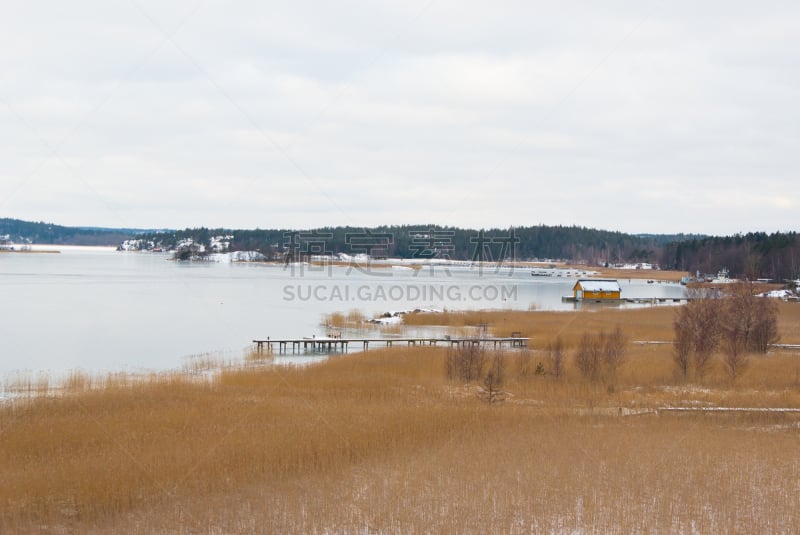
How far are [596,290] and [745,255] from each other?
199 ft

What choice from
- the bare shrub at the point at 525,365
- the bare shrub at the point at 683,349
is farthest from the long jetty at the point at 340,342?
the bare shrub at the point at 683,349

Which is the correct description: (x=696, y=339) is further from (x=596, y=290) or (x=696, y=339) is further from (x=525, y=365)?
(x=596, y=290)

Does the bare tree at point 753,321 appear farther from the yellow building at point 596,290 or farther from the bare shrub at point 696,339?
the yellow building at point 596,290

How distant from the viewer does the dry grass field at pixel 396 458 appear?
500 inches

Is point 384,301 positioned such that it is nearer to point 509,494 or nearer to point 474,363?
point 474,363

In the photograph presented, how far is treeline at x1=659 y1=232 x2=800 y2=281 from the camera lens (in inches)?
4557

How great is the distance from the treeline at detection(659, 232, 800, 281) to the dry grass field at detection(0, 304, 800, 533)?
80648 mm

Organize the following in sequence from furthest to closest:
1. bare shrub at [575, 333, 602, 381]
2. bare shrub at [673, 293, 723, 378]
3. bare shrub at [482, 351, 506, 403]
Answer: bare shrub at [673, 293, 723, 378]
bare shrub at [575, 333, 602, 381]
bare shrub at [482, 351, 506, 403]

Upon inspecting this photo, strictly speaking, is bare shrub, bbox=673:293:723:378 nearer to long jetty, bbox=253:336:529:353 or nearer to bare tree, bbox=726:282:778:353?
bare tree, bbox=726:282:778:353

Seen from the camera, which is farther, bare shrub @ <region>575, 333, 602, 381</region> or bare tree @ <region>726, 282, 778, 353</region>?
bare tree @ <region>726, 282, 778, 353</region>

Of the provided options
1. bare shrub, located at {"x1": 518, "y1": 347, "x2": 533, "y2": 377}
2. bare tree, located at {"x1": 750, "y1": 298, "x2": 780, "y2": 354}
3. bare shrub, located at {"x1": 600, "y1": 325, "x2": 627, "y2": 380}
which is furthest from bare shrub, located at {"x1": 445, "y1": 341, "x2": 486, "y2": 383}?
bare tree, located at {"x1": 750, "y1": 298, "x2": 780, "y2": 354}

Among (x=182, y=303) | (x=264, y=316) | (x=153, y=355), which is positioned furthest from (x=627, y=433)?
(x=182, y=303)

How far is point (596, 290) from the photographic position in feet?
280

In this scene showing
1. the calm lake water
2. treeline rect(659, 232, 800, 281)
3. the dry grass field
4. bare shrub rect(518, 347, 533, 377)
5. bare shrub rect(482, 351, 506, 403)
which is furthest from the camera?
treeline rect(659, 232, 800, 281)
